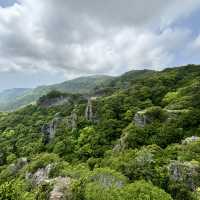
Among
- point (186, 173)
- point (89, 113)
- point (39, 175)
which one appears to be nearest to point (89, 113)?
point (89, 113)

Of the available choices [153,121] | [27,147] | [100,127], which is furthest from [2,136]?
[153,121]

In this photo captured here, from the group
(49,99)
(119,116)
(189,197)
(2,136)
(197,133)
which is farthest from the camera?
(49,99)

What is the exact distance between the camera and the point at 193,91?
72.5 meters

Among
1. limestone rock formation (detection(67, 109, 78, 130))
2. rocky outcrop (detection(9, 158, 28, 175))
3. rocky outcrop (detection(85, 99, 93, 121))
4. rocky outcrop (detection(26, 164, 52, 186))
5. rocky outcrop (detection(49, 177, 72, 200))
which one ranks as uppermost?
rocky outcrop (detection(85, 99, 93, 121))

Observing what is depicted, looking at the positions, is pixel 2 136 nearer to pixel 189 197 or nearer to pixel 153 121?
pixel 153 121

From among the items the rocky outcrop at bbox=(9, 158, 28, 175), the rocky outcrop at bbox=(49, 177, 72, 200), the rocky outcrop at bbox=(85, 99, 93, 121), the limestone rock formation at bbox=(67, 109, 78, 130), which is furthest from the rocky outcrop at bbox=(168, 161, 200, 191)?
the limestone rock formation at bbox=(67, 109, 78, 130)

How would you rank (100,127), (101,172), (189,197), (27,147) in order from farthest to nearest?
1. (27,147)
2. (100,127)
3. (101,172)
4. (189,197)

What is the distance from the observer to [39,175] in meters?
46.7

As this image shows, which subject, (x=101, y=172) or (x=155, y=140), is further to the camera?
(x=155, y=140)

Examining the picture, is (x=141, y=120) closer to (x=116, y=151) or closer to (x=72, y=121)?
(x=116, y=151)

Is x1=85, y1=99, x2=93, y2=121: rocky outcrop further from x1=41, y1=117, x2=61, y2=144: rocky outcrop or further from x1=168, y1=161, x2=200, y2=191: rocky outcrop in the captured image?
x1=168, y1=161, x2=200, y2=191: rocky outcrop

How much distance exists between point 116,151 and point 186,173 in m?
21.4

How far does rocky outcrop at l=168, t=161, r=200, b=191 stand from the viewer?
32750 millimetres

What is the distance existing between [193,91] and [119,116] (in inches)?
920
